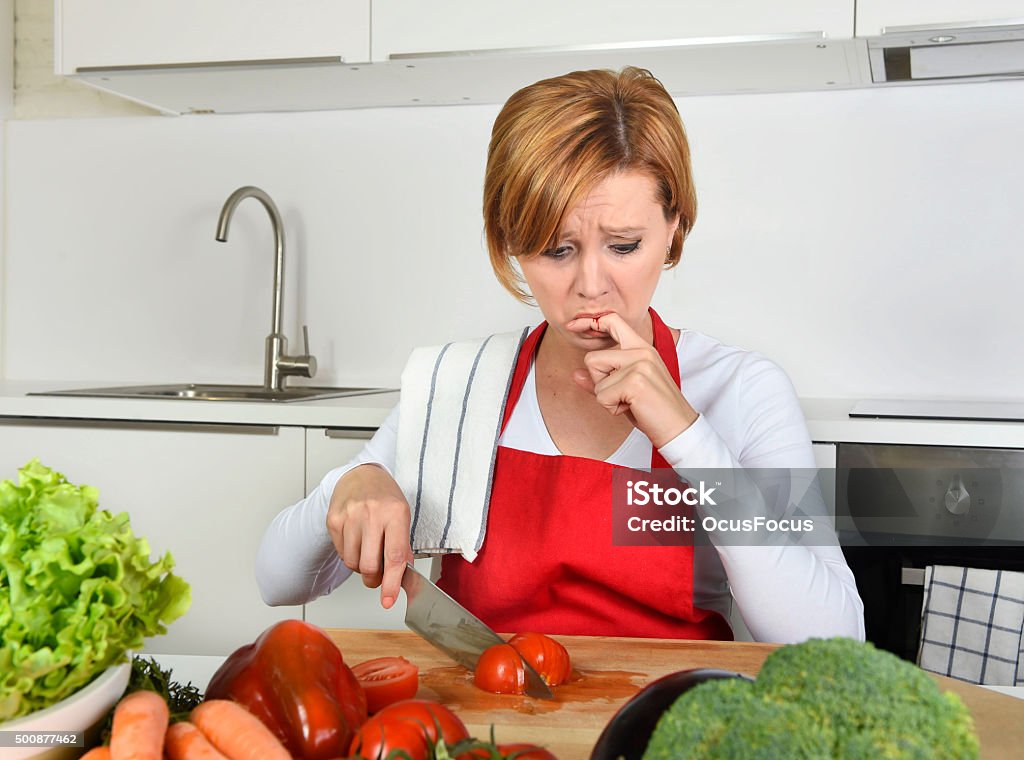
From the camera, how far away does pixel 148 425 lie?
2031 mm

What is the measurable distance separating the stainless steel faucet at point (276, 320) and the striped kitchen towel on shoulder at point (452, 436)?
98 centimetres

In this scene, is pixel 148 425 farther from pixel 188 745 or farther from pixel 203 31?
pixel 188 745

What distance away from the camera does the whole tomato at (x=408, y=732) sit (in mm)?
603

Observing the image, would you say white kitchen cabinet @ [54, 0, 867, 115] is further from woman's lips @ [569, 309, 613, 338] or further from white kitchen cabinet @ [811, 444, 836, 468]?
woman's lips @ [569, 309, 613, 338]

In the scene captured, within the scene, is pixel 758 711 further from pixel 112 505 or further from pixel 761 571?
pixel 112 505

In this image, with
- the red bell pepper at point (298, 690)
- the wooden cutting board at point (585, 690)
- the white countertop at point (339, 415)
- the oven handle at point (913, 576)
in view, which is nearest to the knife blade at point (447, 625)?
the wooden cutting board at point (585, 690)

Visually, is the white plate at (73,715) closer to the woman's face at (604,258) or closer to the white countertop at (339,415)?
the woman's face at (604,258)

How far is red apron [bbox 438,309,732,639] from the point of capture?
4.00ft

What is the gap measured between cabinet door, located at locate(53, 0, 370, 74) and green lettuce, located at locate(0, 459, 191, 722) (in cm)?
165

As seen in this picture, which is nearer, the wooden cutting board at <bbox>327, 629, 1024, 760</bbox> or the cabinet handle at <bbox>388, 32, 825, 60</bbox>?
the wooden cutting board at <bbox>327, 629, 1024, 760</bbox>

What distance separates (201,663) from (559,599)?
445mm

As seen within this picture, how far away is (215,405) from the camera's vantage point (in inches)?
78.2

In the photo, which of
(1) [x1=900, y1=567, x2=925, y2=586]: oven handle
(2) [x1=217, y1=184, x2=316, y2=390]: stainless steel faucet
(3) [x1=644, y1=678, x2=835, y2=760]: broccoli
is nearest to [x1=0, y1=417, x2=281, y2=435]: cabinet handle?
(2) [x1=217, y1=184, x2=316, y2=390]: stainless steel faucet

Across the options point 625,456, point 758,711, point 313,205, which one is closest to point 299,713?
point 758,711
